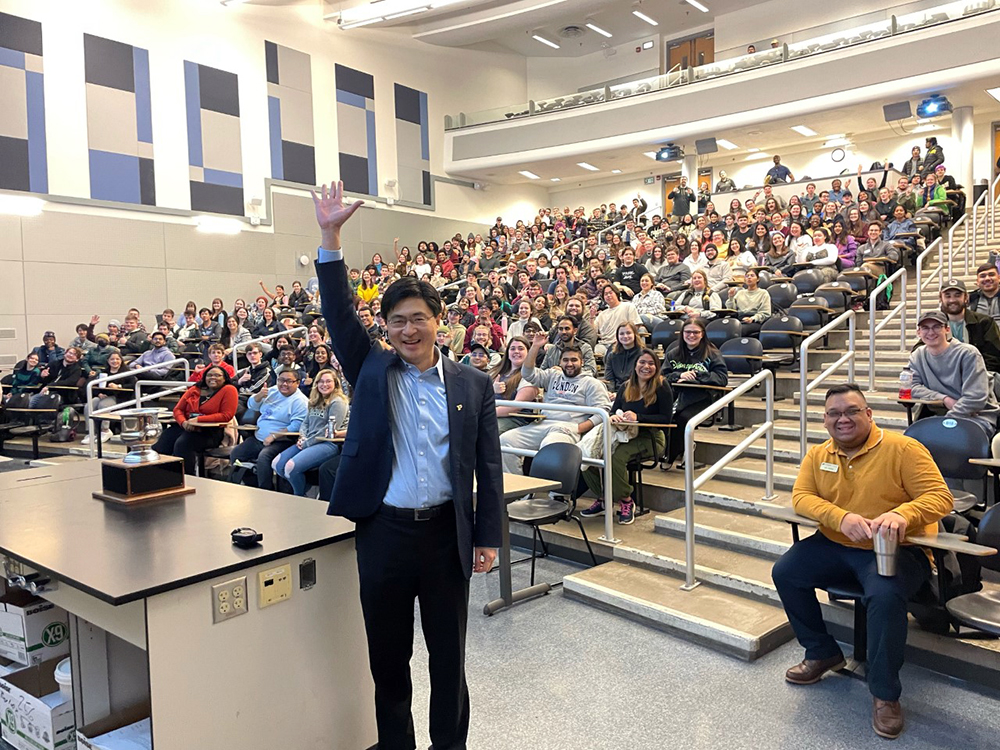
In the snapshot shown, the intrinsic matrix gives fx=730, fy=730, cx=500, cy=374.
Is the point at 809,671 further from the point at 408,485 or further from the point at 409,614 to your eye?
the point at 408,485

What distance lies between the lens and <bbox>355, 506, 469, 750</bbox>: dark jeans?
2088 mm

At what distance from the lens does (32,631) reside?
8.23ft

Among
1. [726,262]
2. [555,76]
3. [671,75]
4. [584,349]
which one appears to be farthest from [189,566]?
[555,76]

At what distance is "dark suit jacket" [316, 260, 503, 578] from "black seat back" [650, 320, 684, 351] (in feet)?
17.7

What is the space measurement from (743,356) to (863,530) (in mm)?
3826

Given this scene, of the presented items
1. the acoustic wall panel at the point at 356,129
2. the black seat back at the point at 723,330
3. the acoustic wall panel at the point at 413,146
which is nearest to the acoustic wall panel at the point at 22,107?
the acoustic wall panel at the point at 356,129

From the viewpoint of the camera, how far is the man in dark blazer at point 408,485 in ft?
6.83

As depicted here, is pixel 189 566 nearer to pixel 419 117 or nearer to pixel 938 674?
pixel 938 674

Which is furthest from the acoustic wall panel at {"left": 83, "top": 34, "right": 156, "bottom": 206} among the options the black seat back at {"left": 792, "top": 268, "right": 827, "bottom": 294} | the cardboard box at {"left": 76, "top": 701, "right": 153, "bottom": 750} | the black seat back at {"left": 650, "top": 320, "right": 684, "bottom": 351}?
the cardboard box at {"left": 76, "top": 701, "right": 153, "bottom": 750}

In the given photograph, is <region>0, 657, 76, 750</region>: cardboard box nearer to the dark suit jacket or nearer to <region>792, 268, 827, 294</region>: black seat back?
the dark suit jacket

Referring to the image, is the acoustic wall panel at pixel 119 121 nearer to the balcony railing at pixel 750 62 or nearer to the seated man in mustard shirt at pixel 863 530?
the balcony railing at pixel 750 62

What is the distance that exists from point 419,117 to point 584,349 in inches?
575

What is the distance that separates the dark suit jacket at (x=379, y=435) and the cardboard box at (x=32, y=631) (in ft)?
4.15

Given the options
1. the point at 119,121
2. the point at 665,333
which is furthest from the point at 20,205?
the point at 665,333
